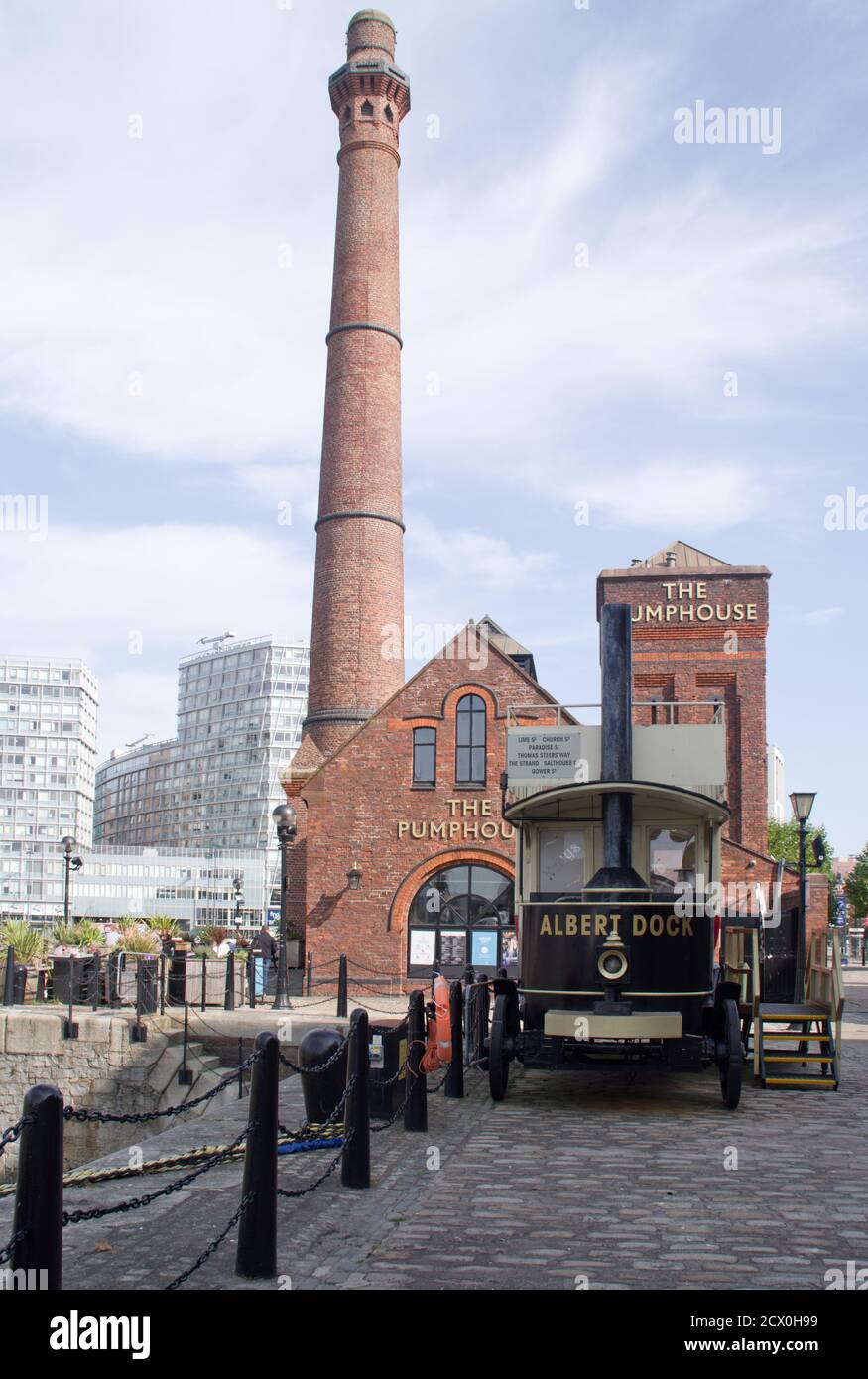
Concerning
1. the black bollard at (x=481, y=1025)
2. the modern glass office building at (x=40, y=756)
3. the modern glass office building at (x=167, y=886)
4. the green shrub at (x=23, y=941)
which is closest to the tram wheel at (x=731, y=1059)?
the black bollard at (x=481, y=1025)

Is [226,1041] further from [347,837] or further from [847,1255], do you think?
[847,1255]

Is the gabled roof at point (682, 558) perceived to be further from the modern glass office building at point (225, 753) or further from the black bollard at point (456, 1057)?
the modern glass office building at point (225, 753)

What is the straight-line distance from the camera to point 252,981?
22750 mm

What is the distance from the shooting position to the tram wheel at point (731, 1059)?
10.6 m

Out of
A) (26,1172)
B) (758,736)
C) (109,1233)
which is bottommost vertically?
(109,1233)

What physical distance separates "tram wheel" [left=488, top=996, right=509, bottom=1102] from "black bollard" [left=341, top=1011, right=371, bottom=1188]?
362 centimetres

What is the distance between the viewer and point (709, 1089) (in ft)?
40.4

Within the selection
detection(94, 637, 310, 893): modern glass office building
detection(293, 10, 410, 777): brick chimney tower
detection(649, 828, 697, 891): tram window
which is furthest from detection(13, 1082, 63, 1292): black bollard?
detection(94, 637, 310, 893): modern glass office building

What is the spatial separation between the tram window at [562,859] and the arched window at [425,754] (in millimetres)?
15127

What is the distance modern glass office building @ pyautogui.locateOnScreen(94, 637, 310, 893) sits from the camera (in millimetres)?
146500

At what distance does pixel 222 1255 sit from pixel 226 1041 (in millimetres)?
14244

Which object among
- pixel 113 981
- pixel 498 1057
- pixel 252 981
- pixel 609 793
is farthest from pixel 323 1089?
pixel 252 981

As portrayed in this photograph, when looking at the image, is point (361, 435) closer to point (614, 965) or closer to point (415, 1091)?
point (614, 965)
